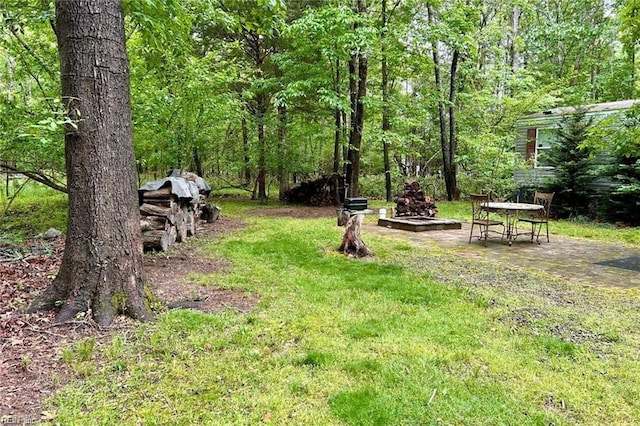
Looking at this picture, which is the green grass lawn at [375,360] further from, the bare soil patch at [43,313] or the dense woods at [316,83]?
the dense woods at [316,83]

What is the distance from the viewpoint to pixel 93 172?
119 inches

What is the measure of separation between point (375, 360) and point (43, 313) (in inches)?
93.7

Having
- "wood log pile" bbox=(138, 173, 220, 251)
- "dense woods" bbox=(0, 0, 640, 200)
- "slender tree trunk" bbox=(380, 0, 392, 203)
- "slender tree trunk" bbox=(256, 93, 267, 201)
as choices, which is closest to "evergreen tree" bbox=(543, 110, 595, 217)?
"dense woods" bbox=(0, 0, 640, 200)

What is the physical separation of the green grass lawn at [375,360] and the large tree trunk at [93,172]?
450 mm

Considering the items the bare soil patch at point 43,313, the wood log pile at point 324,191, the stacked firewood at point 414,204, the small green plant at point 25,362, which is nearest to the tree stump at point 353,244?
the bare soil patch at point 43,313

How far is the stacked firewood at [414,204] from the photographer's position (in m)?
9.34

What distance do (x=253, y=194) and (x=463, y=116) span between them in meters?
8.38

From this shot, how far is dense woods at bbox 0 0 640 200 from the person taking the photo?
233 inches

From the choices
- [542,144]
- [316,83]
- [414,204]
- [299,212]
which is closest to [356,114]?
[316,83]

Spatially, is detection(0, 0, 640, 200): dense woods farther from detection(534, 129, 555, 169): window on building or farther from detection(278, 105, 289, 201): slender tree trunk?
detection(534, 129, 555, 169): window on building

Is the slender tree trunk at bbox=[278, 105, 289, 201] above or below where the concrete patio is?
above

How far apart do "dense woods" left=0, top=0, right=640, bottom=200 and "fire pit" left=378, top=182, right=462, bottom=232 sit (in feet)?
7.08

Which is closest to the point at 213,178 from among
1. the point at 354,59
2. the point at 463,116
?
the point at 354,59

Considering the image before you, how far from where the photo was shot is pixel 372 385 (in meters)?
2.33
